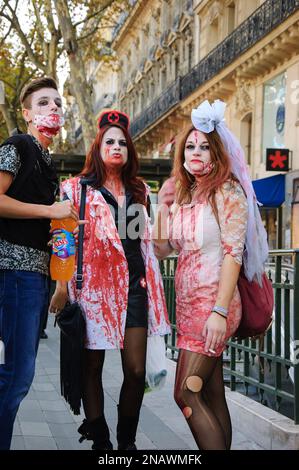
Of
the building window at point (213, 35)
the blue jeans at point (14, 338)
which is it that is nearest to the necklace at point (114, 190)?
the blue jeans at point (14, 338)

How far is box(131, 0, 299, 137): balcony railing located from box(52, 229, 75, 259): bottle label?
16.5 meters

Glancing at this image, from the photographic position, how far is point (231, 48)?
24172 millimetres

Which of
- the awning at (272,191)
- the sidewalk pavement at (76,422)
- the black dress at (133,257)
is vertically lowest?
the sidewalk pavement at (76,422)

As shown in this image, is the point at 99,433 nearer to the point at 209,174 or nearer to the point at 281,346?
the point at 281,346

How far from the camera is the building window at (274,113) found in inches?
810

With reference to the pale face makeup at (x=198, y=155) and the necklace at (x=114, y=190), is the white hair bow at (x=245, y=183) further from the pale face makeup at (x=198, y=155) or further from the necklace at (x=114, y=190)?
the necklace at (x=114, y=190)

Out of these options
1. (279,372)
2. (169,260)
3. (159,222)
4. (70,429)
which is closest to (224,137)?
(159,222)

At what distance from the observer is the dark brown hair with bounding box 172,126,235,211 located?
11.4ft

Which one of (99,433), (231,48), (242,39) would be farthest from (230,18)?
(99,433)

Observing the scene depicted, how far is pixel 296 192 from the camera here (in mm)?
19297

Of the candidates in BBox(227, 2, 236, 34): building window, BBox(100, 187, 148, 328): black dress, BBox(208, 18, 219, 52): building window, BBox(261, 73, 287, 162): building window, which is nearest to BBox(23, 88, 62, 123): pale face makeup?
BBox(100, 187, 148, 328): black dress

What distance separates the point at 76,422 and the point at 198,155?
8.19ft

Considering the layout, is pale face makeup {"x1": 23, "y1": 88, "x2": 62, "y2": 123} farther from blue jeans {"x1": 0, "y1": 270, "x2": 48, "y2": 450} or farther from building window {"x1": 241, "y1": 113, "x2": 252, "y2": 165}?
building window {"x1": 241, "y1": 113, "x2": 252, "y2": 165}

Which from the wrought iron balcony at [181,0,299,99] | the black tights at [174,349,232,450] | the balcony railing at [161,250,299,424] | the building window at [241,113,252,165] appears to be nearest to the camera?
the black tights at [174,349,232,450]
